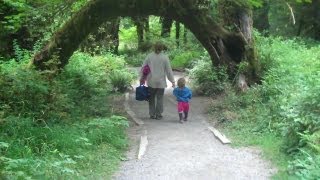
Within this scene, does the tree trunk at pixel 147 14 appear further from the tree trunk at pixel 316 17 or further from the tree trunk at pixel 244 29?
the tree trunk at pixel 316 17

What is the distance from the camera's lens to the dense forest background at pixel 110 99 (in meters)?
7.92

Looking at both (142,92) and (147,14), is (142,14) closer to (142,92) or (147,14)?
(147,14)

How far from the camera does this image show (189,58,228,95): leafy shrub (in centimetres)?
1636

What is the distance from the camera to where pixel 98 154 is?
8930 millimetres

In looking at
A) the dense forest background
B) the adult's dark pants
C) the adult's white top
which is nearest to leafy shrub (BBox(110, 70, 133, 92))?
the dense forest background

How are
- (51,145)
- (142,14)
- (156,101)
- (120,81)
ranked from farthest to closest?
1. (120,81)
2. (142,14)
3. (156,101)
4. (51,145)

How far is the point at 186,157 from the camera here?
9.09 meters

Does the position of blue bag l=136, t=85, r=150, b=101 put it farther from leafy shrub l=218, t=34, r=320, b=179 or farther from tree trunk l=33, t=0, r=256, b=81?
tree trunk l=33, t=0, r=256, b=81

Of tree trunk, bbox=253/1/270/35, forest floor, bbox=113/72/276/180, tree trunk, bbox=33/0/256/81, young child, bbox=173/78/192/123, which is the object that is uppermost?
tree trunk, bbox=253/1/270/35

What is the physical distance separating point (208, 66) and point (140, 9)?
12.5 feet

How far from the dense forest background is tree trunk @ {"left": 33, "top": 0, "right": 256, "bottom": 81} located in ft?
0.20

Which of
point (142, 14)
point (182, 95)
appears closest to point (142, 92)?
point (182, 95)

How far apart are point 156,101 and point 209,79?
3.88 m

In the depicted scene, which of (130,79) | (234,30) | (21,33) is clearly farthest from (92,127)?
(21,33)
